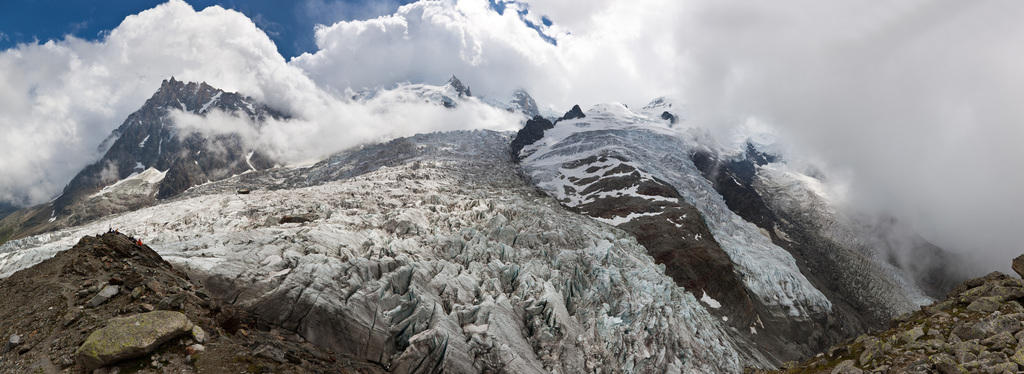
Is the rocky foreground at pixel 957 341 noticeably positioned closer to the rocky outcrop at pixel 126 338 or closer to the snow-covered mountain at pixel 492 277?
the snow-covered mountain at pixel 492 277

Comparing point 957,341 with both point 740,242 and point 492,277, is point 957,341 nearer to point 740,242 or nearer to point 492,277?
point 492,277

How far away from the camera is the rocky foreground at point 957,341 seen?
62.5 ft

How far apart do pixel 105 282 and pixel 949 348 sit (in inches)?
1722

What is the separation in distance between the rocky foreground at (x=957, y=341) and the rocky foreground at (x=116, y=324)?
32171mm

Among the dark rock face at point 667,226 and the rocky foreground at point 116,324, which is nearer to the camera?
the rocky foreground at point 116,324

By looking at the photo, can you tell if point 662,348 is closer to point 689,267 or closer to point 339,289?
point 339,289

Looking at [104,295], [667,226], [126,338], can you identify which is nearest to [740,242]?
[667,226]

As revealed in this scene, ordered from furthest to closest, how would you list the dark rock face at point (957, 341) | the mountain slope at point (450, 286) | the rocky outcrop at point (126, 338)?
the mountain slope at point (450, 286), the dark rock face at point (957, 341), the rocky outcrop at point (126, 338)

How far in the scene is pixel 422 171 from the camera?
149m

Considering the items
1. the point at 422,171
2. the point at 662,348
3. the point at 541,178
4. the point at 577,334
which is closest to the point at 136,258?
the point at 577,334

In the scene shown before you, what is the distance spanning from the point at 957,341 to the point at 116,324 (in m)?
40.8

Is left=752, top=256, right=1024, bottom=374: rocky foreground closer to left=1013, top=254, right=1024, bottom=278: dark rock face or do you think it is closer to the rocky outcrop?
left=1013, top=254, right=1024, bottom=278: dark rock face

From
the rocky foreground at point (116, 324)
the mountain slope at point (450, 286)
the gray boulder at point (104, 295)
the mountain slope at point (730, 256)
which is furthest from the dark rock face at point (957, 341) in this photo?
the mountain slope at point (730, 256)

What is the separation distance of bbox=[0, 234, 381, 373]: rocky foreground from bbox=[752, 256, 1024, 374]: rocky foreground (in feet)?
106
